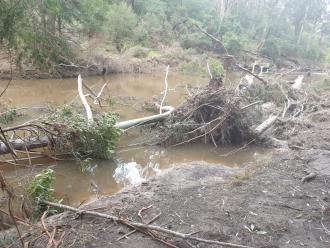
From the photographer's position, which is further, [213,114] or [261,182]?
[213,114]

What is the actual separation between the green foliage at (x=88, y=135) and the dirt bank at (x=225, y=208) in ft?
5.61

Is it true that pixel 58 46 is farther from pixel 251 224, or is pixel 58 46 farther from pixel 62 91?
pixel 62 91

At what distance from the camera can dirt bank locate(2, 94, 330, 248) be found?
4.90 meters

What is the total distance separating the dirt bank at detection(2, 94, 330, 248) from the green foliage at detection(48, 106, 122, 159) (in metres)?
1.71

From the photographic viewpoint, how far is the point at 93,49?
23.7m

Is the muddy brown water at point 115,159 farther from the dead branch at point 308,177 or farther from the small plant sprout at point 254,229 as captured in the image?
the small plant sprout at point 254,229

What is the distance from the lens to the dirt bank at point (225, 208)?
16.1 feet

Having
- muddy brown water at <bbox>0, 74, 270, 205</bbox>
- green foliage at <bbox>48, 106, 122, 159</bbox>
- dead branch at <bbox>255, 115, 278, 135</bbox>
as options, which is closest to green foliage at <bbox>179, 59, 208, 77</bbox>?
muddy brown water at <bbox>0, 74, 270, 205</bbox>

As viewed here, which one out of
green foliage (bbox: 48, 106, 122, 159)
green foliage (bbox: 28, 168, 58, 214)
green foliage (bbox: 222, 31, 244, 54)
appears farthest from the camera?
green foliage (bbox: 222, 31, 244, 54)

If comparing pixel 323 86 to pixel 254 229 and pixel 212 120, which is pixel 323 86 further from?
pixel 254 229

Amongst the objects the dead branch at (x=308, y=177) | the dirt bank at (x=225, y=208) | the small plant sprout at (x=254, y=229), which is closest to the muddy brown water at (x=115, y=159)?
the dirt bank at (x=225, y=208)

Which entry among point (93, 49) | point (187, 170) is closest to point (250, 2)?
point (93, 49)

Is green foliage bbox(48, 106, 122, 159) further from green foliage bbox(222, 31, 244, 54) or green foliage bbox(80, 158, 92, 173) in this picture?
green foliage bbox(222, 31, 244, 54)

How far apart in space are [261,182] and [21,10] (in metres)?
4.68
